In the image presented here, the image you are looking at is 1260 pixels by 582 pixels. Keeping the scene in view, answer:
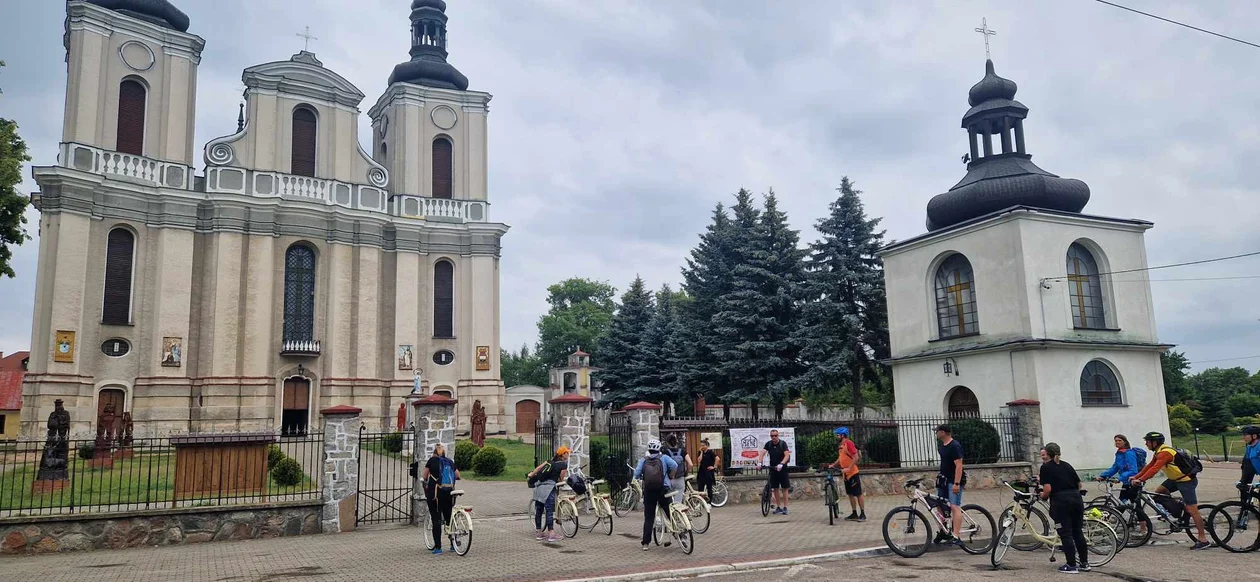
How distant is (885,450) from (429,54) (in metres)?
32.5

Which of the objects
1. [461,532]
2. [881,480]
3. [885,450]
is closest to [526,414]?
[885,450]

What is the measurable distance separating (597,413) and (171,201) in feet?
77.7

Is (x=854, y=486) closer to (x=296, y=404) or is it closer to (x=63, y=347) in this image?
(x=296, y=404)

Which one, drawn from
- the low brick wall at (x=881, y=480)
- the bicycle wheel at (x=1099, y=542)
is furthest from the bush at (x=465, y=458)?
the bicycle wheel at (x=1099, y=542)

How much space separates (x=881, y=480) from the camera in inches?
713

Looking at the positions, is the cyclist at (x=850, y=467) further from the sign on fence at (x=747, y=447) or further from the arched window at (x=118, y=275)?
the arched window at (x=118, y=275)

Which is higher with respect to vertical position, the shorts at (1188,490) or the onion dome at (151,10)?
the onion dome at (151,10)

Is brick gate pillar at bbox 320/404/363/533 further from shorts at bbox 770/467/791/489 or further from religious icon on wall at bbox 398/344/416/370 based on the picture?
religious icon on wall at bbox 398/344/416/370

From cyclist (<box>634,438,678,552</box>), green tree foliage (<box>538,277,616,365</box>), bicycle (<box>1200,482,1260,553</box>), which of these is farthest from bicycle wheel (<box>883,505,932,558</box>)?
green tree foliage (<box>538,277,616,365</box>)

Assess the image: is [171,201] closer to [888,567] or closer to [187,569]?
[187,569]

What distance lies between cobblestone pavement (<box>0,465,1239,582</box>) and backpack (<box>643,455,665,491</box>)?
0.89 meters

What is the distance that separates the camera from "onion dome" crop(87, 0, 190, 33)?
34.3 m

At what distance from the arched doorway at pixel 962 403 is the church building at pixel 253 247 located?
837 inches

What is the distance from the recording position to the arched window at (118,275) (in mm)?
32781
